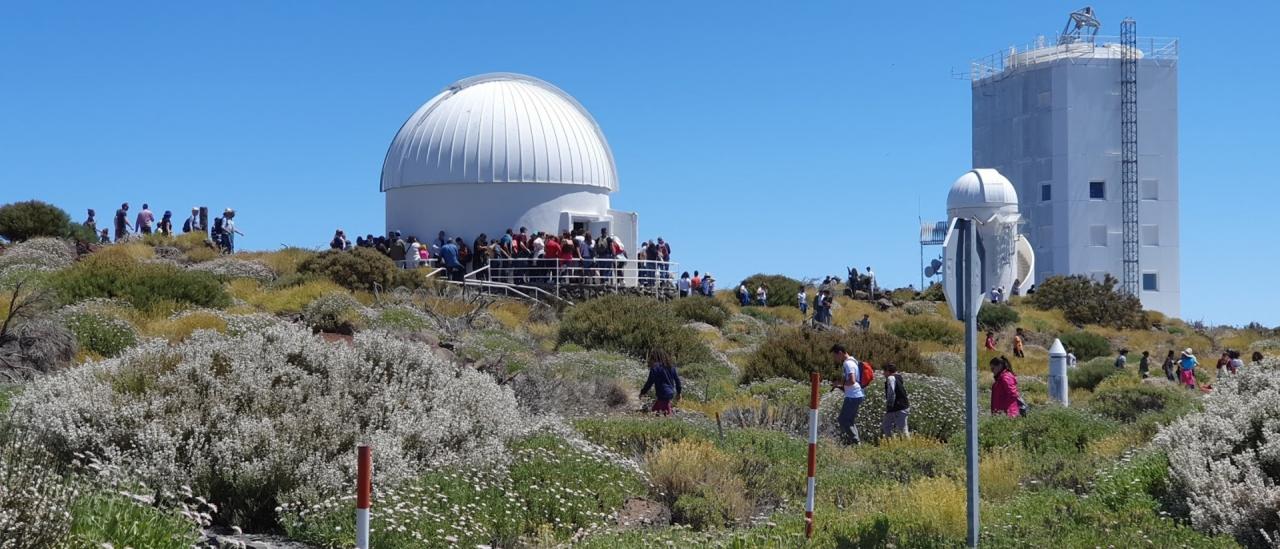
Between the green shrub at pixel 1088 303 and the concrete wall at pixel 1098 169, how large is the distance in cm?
1090

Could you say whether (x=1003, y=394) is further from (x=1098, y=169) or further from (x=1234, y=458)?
(x=1098, y=169)

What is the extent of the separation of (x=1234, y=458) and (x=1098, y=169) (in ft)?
172

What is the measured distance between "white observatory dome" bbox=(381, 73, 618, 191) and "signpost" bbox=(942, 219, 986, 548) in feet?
91.9

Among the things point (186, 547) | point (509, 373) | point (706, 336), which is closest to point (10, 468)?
point (186, 547)

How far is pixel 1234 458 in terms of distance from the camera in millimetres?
8398

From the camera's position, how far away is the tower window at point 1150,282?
58094 mm

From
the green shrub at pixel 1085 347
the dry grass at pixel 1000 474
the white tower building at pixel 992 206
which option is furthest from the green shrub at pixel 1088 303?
the dry grass at pixel 1000 474

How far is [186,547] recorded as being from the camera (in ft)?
22.4

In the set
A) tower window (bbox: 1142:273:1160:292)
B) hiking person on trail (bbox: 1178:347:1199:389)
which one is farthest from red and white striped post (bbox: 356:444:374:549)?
tower window (bbox: 1142:273:1160:292)

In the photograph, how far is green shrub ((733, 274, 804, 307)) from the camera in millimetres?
38250

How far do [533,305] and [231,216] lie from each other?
28.4ft

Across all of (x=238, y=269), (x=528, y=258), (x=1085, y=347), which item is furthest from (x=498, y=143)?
(x=1085, y=347)

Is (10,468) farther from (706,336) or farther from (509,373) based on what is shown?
(706,336)

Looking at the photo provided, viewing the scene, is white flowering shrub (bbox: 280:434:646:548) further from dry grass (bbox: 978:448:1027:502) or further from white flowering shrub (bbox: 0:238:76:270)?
white flowering shrub (bbox: 0:238:76:270)
